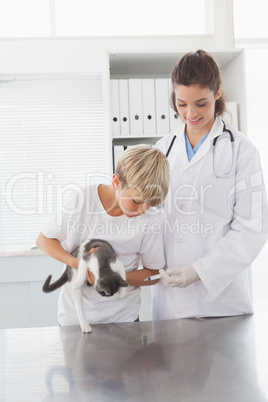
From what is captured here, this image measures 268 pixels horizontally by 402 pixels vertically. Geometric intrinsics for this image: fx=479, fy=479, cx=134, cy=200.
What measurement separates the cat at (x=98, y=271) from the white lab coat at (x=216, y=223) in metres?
0.31

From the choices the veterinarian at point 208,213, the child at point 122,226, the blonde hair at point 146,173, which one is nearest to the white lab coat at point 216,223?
the veterinarian at point 208,213

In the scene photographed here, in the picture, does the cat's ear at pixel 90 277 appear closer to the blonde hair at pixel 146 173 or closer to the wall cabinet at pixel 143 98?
the blonde hair at pixel 146 173

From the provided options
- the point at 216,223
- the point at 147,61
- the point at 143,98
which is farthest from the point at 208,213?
the point at 147,61

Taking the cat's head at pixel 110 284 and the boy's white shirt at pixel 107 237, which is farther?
the boy's white shirt at pixel 107 237

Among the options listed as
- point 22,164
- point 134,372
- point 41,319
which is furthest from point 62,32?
point 134,372

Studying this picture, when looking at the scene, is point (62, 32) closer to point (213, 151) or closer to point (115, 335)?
point (213, 151)

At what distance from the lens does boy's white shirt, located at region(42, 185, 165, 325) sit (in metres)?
1.42

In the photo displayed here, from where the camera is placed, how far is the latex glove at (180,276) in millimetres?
1454

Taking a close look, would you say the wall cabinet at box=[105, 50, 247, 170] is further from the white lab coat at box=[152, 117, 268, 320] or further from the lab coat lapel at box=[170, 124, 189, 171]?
the white lab coat at box=[152, 117, 268, 320]

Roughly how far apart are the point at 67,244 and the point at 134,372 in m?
0.52

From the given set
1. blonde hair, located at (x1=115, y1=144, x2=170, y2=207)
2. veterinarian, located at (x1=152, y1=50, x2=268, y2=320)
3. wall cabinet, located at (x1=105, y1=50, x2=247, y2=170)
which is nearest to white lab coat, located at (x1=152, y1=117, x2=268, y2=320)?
veterinarian, located at (x1=152, y1=50, x2=268, y2=320)

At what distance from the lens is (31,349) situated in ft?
4.02

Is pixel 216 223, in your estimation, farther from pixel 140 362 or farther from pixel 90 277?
pixel 140 362

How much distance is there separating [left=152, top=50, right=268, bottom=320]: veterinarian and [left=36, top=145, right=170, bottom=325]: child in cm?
11
